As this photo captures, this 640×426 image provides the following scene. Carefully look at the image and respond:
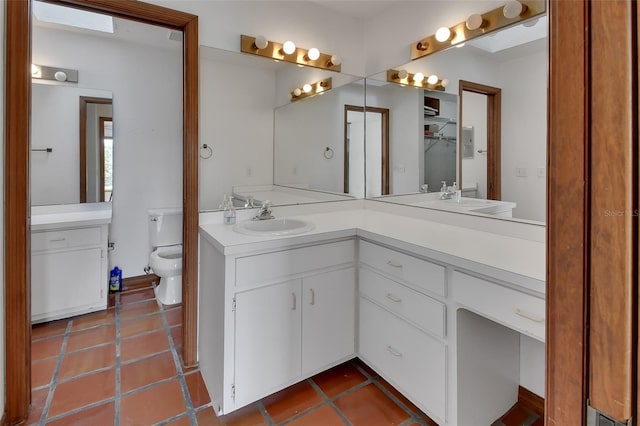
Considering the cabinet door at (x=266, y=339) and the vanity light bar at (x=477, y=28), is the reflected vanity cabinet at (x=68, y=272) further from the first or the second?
Result: the vanity light bar at (x=477, y=28)

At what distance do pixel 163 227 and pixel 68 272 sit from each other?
0.73m

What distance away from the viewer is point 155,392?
1.76 m

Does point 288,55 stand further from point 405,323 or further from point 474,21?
point 405,323

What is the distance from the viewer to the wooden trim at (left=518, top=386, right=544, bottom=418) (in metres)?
1.60

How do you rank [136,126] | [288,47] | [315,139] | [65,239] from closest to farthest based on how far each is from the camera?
[288,47], [65,239], [315,139], [136,126]

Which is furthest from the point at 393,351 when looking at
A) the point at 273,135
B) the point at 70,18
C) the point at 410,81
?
the point at 70,18

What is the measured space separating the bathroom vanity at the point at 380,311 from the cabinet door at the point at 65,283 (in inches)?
47.5

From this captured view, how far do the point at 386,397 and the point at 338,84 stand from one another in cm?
209

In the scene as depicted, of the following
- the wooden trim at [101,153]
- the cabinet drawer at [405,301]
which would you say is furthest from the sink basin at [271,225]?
the wooden trim at [101,153]

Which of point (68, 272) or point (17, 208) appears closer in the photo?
point (17, 208)

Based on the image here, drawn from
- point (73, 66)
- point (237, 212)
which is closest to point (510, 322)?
point (237, 212)

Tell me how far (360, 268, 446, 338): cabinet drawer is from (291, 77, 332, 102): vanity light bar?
1.33 meters

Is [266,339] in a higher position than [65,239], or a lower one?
lower

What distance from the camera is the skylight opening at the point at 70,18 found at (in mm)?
2387
